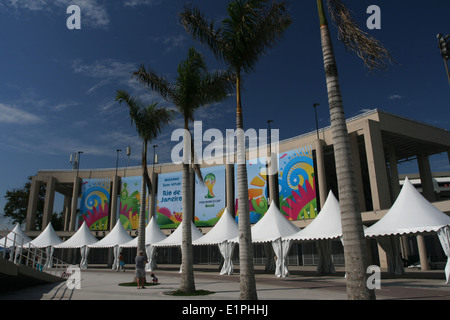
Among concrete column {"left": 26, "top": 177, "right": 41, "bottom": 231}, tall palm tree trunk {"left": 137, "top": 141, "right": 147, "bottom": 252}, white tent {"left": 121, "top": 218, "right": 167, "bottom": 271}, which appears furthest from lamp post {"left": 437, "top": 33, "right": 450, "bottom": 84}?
concrete column {"left": 26, "top": 177, "right": 41, "bottom": 231}

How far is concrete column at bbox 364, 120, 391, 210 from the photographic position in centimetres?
2797

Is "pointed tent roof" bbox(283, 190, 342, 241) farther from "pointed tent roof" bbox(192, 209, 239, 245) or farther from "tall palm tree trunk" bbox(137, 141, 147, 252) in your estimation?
"tall palm tree trunk" bbox(137, 141, 147, 252)

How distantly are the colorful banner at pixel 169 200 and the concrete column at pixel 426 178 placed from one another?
2695 cm

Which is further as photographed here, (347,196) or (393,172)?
(393,172)

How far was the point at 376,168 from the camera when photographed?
2842 centimetres

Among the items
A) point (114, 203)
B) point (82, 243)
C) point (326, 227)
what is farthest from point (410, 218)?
point (114, 203)

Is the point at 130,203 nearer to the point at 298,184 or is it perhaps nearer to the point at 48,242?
the point at 48,242

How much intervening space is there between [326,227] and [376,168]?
10.8 m

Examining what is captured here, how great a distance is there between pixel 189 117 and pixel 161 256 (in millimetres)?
36447

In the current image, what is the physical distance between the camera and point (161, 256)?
4769cm

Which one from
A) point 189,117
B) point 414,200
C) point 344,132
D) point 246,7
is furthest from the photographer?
point 414,200
